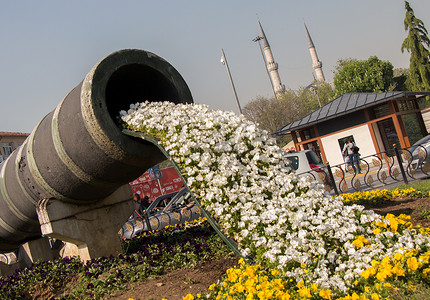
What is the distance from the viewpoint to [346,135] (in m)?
23.2

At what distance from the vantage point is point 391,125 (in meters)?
22.0

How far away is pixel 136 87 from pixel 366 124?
716 inches

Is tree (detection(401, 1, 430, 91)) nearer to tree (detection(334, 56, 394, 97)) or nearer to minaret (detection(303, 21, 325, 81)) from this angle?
tree (detection(334, 56, 394, 97))

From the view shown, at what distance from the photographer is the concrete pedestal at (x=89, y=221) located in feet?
18.3

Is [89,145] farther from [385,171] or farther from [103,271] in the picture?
[385,171]

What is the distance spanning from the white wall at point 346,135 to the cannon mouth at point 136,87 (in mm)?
17825

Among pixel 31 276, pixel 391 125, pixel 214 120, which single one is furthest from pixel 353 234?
pixel 391 125

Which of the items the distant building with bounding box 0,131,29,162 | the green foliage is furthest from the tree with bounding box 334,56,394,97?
the distant building with bounding box 0,131,29,162

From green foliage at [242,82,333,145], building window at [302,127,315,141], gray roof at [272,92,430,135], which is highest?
green foliage at [242,82,333,145]

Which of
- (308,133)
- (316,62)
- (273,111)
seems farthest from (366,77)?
(316,62)

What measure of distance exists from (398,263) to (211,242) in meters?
3.13

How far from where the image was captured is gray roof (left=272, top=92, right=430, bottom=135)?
20927mm

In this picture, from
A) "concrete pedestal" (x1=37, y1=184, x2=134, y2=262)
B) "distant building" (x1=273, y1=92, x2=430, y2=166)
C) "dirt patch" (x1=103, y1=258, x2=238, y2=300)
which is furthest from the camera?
"distant building" (x1=273, y1=92, x2=430, y2=166)

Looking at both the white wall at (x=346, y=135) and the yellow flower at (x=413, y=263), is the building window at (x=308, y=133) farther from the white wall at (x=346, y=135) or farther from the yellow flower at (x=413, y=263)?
the yellow flower at (x=413, y=263)
